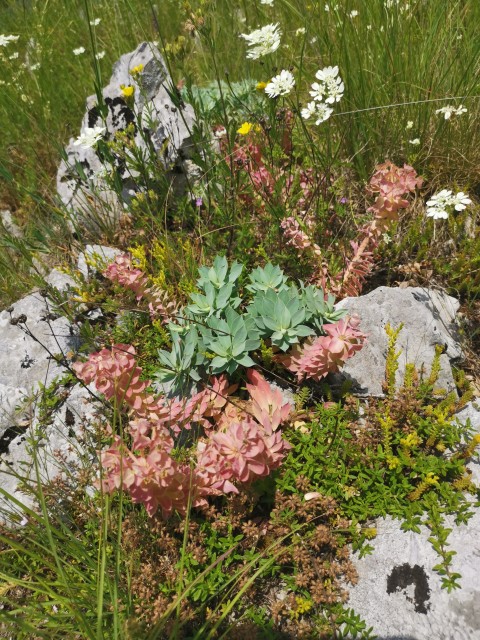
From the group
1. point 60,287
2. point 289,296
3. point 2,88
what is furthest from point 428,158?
point 2,88

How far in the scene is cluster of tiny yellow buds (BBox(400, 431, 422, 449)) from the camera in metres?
2.06

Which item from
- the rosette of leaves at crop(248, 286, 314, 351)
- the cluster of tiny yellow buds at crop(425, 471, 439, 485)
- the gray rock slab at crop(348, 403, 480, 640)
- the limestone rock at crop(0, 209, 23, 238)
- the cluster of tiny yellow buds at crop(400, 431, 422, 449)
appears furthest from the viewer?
the limestone rock at crop(0, 209, 23, 238)

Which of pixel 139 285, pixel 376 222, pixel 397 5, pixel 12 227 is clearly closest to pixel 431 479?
pixel 376 222

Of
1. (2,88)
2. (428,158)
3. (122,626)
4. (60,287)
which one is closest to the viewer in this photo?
(122,626)

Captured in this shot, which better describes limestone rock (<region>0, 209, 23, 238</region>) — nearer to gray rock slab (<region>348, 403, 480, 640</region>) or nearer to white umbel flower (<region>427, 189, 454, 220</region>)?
white umbel flower (<region>427, 189, 454, 220</region>)

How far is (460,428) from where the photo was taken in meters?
2.07

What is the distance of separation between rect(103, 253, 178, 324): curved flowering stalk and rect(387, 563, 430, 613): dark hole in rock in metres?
1.62

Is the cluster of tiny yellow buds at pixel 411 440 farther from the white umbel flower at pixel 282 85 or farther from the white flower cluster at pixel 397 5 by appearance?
the white flower cluster at pixel 397 5

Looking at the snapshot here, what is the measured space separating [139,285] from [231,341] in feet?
2.38

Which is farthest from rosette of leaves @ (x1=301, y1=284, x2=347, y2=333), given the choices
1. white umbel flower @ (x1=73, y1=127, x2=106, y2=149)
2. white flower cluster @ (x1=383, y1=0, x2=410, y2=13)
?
white flower cluster @ (x1=383, y1=0, x2=410, y2=13)

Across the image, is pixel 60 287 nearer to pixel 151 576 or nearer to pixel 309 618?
pixel 151 576

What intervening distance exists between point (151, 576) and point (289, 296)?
1.37 meters

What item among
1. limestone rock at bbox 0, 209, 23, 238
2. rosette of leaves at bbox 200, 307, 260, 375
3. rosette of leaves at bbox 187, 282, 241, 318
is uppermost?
limestone rock at bbox 0, 209, 23, 238

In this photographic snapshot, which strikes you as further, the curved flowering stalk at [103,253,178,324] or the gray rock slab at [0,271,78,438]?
the gray rock slab at [0,271,78,438]
